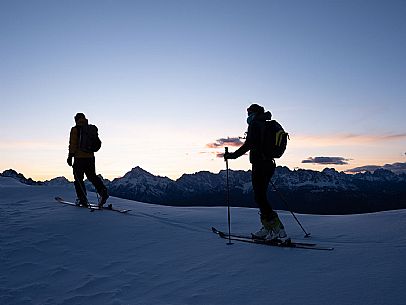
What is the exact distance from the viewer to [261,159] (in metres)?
7.00

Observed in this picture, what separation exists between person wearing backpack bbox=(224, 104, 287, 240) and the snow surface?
65 centimetres

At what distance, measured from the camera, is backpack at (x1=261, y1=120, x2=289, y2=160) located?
6836 mm

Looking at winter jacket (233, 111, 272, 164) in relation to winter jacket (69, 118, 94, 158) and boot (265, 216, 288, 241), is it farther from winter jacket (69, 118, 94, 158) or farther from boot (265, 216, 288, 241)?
winter jacket (69, 118, 94, 158)

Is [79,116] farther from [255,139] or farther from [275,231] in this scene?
[275,231]

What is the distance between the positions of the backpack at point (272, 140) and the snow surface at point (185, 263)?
1841 mm

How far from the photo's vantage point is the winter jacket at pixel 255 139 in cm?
688

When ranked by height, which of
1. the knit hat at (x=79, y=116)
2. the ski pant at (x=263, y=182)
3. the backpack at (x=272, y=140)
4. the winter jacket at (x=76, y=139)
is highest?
the knit hat at (x=79, y=116)

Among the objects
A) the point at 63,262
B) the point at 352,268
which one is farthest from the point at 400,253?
the point at 63,262

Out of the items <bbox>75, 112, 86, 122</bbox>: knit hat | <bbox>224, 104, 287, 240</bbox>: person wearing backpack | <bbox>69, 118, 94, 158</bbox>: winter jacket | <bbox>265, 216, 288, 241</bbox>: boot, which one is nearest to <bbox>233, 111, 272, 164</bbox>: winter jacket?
<bbox>224, 104, 287, 240</bbox>: person wearing backpack

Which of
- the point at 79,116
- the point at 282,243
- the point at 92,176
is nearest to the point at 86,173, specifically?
the point at 92,176

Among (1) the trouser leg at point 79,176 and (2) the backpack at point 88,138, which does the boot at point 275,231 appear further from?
(1) the trouser leg at point 79,176

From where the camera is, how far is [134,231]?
8.02 meters

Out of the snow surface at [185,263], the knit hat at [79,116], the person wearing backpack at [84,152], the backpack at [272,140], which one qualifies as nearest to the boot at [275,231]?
the snow surface at [185,263]

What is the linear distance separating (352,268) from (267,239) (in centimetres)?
219
